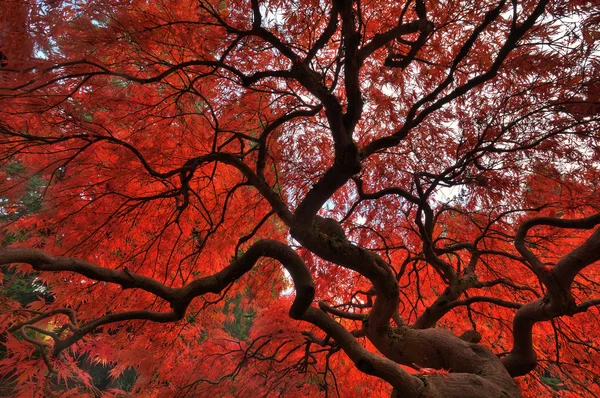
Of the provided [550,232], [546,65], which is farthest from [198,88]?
[550,232]

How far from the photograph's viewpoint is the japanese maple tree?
1.78m

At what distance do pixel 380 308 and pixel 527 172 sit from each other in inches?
70.9

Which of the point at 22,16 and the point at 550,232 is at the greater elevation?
the point at 550,232

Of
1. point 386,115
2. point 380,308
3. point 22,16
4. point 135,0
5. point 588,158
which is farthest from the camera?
point 386,115

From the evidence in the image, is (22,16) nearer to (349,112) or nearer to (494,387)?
(349,112)

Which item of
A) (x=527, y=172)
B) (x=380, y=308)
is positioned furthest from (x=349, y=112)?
(x=527, y=172)

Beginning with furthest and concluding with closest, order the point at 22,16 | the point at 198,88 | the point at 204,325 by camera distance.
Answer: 1. the point at 204,325
2. the point at 198,88
3. the point at 22,16

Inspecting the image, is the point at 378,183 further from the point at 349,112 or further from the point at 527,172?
the point at 349,112

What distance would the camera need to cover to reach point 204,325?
425 cm

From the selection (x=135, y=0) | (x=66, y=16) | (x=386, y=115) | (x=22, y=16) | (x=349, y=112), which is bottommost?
(x=22, y=16)

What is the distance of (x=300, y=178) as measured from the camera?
358 centimetres

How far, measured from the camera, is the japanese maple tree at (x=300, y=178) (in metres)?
1.78

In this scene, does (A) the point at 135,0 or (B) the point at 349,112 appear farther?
(A) the point at 135,0

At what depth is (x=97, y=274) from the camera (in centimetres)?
162
